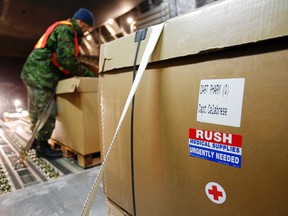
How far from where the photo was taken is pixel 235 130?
0.45 metres

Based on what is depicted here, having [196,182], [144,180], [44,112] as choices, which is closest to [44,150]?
[44,112]

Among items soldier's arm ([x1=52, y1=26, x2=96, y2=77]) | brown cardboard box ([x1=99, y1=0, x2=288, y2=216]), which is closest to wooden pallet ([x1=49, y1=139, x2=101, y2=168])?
→ soldier's arm ([x1=52, y1=26, x2=96, y2=77])

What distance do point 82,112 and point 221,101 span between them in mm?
1304

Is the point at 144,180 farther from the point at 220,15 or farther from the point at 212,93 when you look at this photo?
the point at 220,15

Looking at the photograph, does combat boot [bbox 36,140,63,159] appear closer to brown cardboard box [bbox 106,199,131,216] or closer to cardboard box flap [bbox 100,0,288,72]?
brown cardboard box [bbox 106,199,131,216]

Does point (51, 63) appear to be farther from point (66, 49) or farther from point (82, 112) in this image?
point (82, 112)

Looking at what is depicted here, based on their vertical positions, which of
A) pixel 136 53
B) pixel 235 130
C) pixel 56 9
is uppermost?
pixel 56 9

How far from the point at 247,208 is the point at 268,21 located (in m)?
0.40

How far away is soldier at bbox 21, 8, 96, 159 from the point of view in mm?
1697

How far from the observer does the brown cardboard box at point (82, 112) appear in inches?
62.2

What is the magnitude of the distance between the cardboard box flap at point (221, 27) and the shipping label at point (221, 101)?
0.08 meters

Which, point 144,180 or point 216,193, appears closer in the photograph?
point 216,193

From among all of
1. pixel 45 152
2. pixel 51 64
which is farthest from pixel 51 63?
pixel 45 152

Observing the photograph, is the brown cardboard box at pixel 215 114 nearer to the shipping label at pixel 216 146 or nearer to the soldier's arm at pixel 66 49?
the shipping label at pixel 216 146
